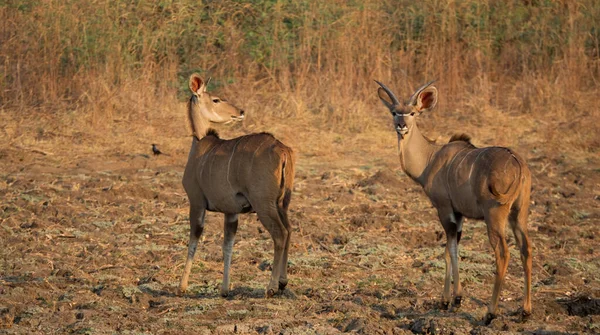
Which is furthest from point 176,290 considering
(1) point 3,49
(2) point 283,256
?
(1) point 3,49

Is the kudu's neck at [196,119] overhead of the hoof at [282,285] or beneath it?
overhead

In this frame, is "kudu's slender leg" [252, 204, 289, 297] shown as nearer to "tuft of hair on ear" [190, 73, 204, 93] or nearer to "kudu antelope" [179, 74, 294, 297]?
"kudu antelope" [179, 74, 294, 297]

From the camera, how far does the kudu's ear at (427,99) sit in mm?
6691

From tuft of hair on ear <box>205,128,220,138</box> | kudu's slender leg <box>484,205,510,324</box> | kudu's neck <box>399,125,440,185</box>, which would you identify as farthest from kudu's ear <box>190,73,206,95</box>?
kudu's slender leg <box>484,205,510,324</box>

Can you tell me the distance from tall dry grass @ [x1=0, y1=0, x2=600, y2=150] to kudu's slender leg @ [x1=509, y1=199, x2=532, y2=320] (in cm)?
593

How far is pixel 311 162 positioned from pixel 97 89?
2961mm

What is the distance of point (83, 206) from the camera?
839cm

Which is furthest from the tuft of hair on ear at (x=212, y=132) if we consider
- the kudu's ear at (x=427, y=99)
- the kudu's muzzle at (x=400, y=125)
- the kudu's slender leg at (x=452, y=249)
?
the kudu's slender leg at (x=452, y=249)

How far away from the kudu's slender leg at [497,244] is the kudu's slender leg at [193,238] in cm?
182

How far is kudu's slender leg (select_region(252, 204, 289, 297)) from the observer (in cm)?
592

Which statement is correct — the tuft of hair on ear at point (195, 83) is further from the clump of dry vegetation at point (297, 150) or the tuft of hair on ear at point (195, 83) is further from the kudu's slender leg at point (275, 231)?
the kudu's slender leg at point (275, 231)

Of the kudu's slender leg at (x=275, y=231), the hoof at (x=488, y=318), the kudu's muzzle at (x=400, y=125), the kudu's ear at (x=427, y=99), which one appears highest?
the kudu's ear at (x=427, y=99)

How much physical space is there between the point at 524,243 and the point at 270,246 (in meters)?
2.44

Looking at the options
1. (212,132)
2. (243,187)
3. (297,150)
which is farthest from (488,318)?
(297,150)
